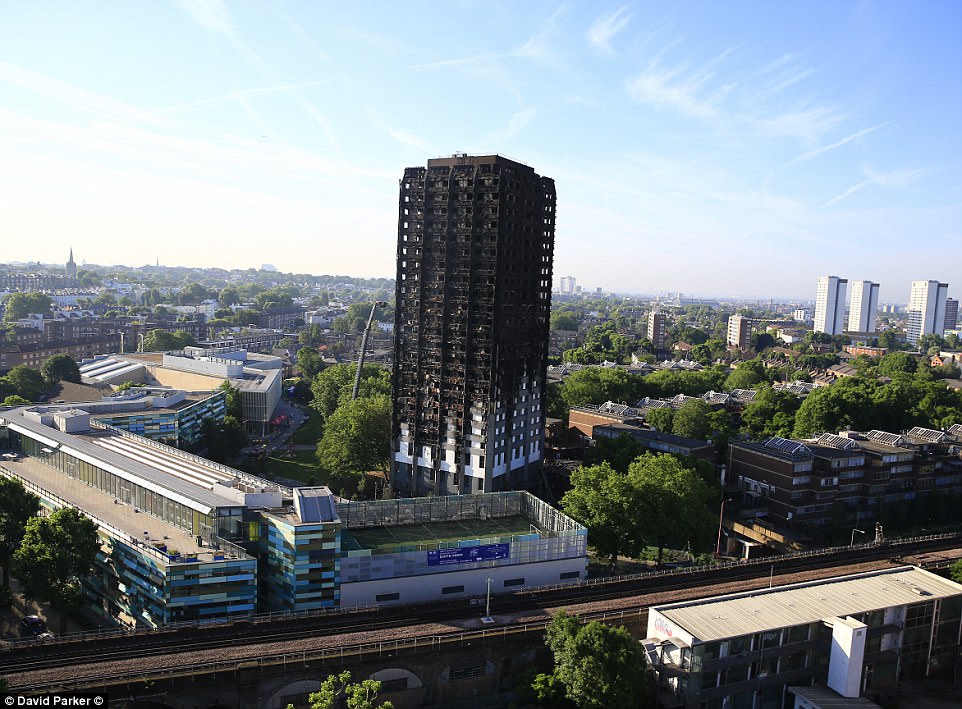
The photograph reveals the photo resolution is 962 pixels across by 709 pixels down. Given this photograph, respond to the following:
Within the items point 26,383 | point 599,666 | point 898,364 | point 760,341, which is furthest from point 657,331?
point 599,666

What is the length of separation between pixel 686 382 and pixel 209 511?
8068 cm

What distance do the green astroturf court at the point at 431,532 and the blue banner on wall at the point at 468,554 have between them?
825 millimetres

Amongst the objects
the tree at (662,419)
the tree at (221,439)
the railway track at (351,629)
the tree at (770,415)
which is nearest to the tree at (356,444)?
the tree at (221,439)

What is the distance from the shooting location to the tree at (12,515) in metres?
40.3

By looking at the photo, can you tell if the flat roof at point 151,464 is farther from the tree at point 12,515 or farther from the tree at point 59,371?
the tree at point 59,371

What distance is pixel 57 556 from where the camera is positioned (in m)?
37.4

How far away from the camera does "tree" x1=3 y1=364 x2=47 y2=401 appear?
288ft

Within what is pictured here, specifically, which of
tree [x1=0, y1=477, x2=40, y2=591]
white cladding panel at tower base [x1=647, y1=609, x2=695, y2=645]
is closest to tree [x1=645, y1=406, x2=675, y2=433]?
white cladding panel at tower base [x1=647, y1=609, x2=695, y2=645]

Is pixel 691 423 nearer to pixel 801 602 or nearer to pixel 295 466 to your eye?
pixel 295 466

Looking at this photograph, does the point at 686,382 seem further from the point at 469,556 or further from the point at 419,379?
the point at 469,556

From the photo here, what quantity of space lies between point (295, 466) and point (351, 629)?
41.5 m

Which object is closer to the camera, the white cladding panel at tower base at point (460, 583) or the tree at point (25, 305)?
the white cladding panel at tower base at point (460, 583)

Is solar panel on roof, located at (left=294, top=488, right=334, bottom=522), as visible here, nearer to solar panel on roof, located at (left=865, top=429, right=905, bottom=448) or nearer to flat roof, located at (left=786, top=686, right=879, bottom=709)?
flat roof, located at (left=786, top=686, right=879, bottom=709)

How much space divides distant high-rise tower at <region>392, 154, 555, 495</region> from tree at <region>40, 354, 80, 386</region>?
5928 centimetres
